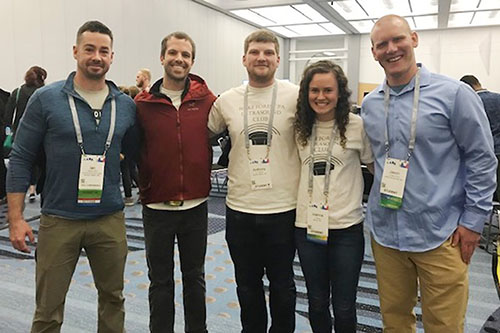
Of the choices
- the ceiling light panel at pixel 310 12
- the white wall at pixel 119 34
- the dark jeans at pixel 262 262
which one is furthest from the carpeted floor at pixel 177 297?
the ceiling light panel at pixel 310 12

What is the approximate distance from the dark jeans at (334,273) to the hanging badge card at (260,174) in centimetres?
24

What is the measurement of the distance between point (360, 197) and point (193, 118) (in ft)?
2.72

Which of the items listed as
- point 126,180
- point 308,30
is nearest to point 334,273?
point 126,180

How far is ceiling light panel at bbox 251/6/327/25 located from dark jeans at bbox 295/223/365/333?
32.4 feet

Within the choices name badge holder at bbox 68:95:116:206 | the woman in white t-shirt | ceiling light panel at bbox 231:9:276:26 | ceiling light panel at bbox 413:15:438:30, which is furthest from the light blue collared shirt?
ceiling light panel at bbox 413:15:438:30

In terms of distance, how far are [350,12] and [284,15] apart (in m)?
1.82

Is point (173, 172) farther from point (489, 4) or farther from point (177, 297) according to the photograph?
point (489, 4)

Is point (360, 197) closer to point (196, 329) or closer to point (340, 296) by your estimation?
point (340, 296)

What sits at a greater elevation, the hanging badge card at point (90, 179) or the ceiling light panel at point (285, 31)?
the ceiling light panel at point (285, 31)

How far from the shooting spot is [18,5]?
6.00 meters

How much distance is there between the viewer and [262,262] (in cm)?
193

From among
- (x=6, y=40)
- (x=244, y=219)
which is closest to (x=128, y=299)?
(x=244, y=219)

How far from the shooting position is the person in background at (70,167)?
1.70 meters

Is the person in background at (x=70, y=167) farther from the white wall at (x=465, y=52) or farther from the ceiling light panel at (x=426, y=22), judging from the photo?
the white wall at (x=465, y=52)
